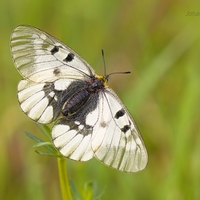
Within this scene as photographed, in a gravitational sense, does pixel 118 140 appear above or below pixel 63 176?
above

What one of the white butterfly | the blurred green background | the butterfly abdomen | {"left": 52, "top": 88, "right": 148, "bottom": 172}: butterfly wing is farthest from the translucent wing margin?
the blurred green background

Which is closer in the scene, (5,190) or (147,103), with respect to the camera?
(5,190)

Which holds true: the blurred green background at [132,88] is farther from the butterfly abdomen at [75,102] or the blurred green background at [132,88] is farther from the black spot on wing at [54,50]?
the black spot on wing at [54,50]

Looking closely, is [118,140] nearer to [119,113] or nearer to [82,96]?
[119,113]

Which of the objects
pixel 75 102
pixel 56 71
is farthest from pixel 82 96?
pixel 56 71

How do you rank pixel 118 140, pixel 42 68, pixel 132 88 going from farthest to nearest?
pixel 132 88, pixel 42 68, pixel 118 140

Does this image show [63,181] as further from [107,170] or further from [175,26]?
[175,26]

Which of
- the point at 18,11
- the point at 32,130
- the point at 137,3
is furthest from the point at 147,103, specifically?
the point at 18,11

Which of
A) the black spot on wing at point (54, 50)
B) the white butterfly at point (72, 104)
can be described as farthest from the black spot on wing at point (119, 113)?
the black spot on wing at point (54, 50)
